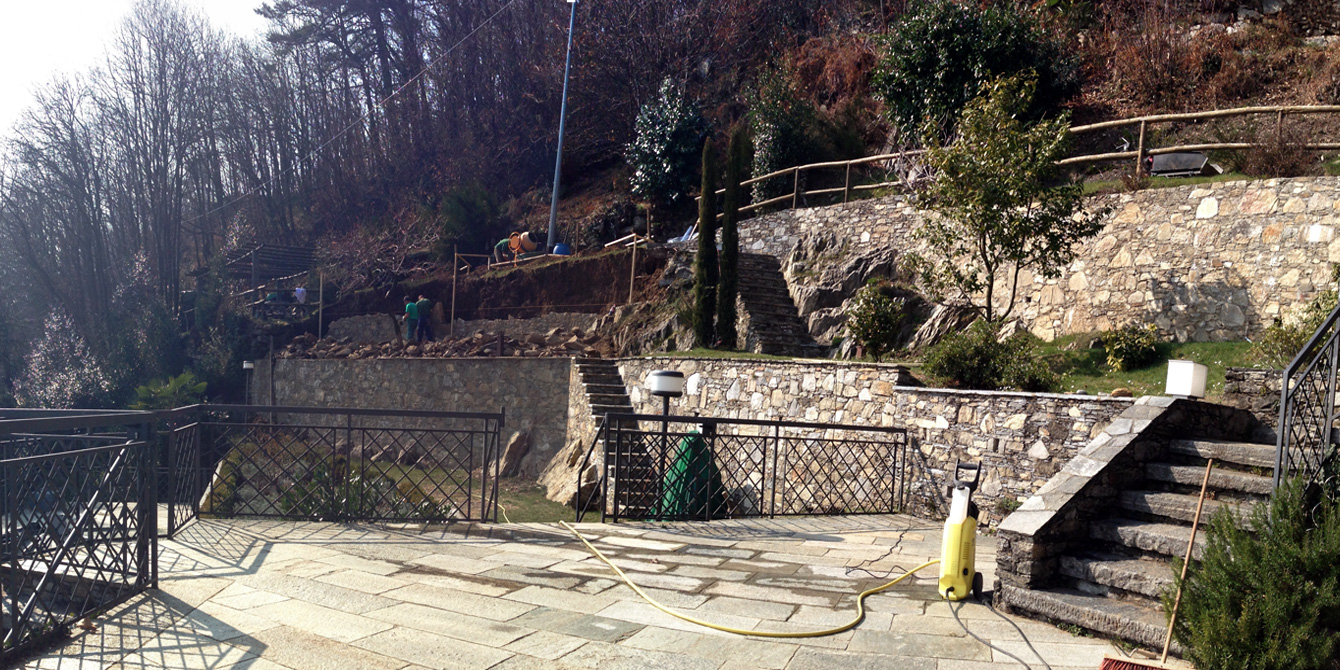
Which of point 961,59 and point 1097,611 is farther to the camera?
point 961,59

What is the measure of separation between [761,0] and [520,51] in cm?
1091

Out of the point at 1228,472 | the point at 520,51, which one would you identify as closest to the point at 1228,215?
the point at 1228,472

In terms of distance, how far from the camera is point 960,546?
4625 mm

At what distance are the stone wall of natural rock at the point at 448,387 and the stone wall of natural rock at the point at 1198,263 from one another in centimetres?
850

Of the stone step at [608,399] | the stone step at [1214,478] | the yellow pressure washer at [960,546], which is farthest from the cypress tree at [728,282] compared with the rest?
the yellow pressure washer at [960,546]

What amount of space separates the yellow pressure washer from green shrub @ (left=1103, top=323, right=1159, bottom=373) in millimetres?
6310

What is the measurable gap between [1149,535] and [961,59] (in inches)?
487

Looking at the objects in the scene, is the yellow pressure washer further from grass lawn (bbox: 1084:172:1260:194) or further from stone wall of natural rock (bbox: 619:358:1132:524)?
grass lawn (bbox: 1084:172:1260:194)

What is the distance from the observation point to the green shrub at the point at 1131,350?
9.77m

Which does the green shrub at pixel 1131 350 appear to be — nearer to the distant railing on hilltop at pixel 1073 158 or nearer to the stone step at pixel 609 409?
the distant railing on hilltop at pixel 1073 158

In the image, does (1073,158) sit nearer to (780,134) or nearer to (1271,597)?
(780,134)

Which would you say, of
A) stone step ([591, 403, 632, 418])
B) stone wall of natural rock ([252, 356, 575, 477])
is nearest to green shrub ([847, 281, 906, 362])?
stone step ([591, 403, 632, 418])

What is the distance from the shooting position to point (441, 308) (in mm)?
23328

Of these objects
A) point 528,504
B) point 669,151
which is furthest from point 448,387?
point 669,151
